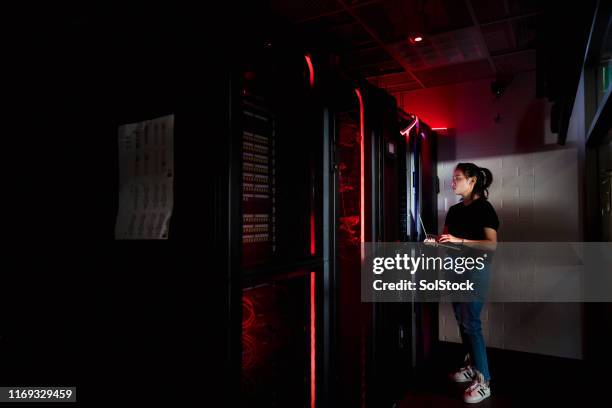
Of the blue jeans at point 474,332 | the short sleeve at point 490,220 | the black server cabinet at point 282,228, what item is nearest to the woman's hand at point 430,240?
the short sleeve at point 490,220

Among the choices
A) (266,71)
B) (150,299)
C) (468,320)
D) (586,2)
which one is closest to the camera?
(586,2)

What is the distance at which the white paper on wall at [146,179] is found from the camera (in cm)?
134

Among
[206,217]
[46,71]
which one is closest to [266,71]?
[206,217]

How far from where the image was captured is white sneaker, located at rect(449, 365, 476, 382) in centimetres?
324

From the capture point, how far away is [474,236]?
290cm

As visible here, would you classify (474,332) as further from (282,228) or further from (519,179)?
(282,228)

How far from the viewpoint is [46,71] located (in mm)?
1666

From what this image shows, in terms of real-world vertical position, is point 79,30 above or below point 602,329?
above

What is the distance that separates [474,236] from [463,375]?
119cm

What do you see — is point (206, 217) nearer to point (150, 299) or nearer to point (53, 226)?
point (150, 299)

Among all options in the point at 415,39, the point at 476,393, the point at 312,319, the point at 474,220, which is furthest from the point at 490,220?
the point at 312,319

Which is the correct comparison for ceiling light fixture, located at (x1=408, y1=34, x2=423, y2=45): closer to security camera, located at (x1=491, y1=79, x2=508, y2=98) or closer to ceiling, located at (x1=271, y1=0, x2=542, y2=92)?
ceiling, located at (x1=271, y1=0, x2=542, y2=92)

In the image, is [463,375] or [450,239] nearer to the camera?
[450,239]

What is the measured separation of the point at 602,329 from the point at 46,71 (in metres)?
3.90
